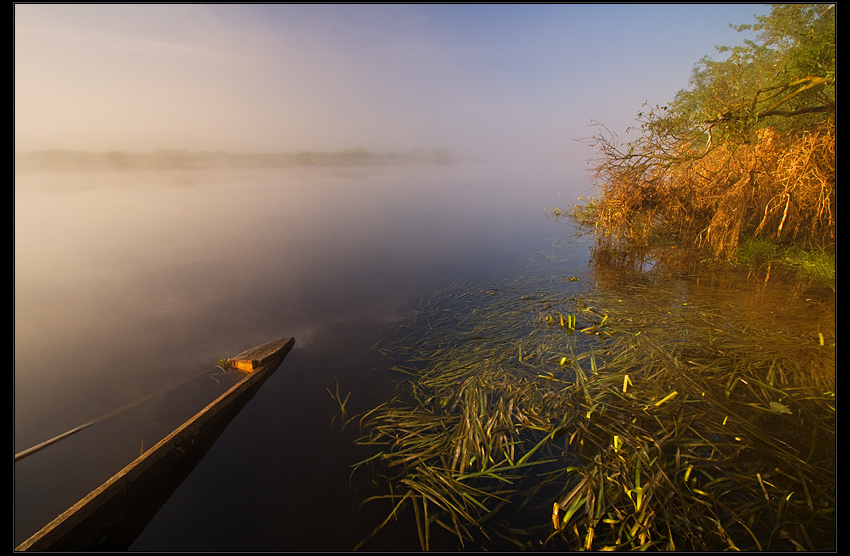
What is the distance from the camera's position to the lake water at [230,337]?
4.65 m

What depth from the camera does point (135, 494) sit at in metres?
4.16

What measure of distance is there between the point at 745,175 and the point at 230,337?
16555 mm

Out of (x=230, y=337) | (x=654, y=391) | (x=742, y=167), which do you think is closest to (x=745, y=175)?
(x=742, y=167)

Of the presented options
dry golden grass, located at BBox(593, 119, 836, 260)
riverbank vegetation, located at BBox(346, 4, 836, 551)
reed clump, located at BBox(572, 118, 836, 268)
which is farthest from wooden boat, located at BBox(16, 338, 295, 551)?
dry golden grass, located at BBox(593, 119, 836, 260)

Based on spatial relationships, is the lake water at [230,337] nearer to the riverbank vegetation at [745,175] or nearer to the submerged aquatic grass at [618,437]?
the submerged aquatic grass at [618,437]

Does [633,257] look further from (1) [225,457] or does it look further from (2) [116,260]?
(2) [116,260]

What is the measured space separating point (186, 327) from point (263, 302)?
7.61 ft

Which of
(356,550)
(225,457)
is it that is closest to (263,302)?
(225,457)

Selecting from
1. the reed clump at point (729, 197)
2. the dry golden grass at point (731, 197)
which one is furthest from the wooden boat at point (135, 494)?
the dry golden grass at point (731, 197)

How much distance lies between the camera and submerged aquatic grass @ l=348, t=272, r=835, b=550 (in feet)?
12.1

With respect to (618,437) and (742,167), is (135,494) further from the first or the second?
(742,167)

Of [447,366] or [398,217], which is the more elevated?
[398,217]

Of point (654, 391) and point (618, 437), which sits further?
point (654, 391)

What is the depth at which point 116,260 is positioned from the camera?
1530 centimetres
